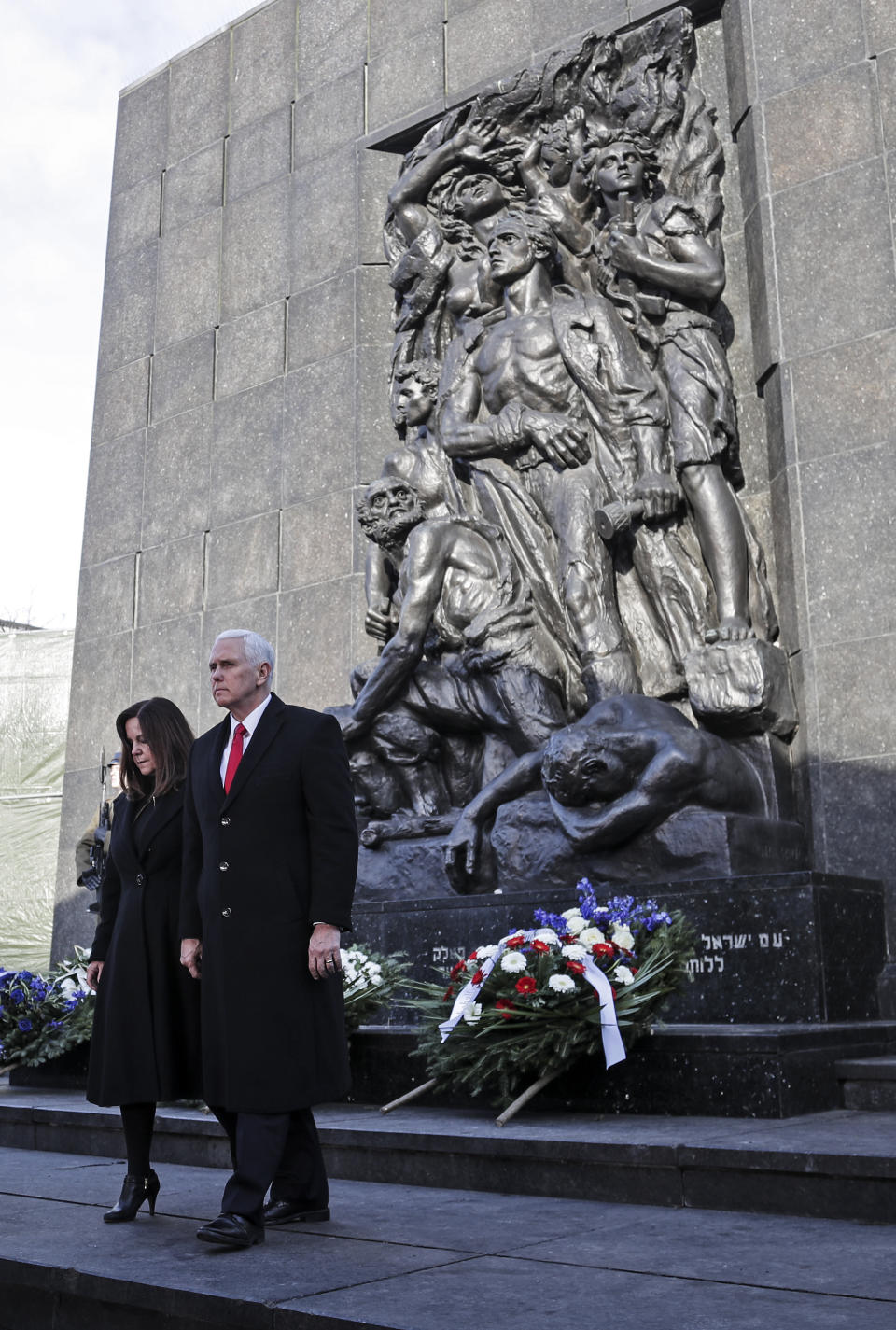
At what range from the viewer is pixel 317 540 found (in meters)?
12.0

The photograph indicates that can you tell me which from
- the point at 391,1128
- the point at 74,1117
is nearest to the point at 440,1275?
the point at 391,1128

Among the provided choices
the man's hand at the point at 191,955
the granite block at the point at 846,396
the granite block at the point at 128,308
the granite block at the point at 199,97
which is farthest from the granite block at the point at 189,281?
the man's hand at the point at 191,955

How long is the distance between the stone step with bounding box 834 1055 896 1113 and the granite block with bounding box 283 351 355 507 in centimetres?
704

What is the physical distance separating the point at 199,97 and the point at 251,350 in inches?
127

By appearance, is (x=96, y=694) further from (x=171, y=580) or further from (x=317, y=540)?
(x=317, y=540)

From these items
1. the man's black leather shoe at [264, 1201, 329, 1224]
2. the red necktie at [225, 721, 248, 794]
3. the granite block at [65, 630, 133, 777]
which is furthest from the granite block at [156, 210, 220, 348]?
the man's black leather shoe at [264, 1201, 329, 1224]

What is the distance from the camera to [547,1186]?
552cm

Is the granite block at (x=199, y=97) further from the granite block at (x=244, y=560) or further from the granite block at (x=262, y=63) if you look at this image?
the granite block at (x=244, y=560)

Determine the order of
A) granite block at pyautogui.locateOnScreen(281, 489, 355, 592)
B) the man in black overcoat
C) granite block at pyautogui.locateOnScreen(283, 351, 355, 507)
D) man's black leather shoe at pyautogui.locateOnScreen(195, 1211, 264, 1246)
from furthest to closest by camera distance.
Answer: granite block at pyautogui.locateOnScreen(283, 351, 355, 507) < granite block at pyautogui.locateOnScreen(281, 489, 355, 592) < the man in black overcoat < man's black leather shoe at pyautogui.locateOnScreen(195, 1211, 264, 1246)

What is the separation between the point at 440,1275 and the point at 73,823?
9.66 metres

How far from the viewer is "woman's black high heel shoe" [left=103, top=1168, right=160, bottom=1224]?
505 centimetres

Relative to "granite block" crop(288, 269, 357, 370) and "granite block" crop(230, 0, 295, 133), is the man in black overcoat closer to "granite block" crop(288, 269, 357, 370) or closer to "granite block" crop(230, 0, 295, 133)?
"granite block" crop(288, 269, 357, 370)

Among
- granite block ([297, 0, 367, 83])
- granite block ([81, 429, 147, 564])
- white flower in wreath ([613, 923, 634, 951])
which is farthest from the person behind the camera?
granite block ([81, 429, 147, 564])

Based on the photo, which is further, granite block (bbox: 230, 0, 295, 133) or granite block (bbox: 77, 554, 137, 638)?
granite block (bbox: 230, 0, 295, 133)
